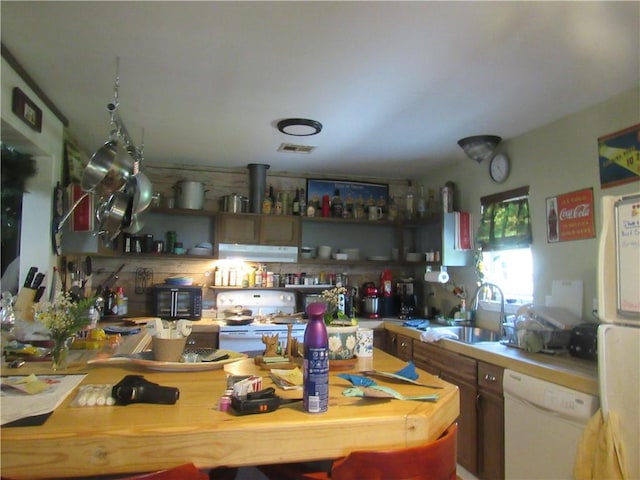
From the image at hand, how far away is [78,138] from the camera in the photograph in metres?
3.67

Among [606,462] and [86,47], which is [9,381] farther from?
[606,462]

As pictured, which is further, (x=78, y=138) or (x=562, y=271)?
(x=78, y=138)

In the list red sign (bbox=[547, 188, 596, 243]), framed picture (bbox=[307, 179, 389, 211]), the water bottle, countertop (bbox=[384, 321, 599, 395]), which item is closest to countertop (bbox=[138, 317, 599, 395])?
countertop (bbox=[384, 321, 599, 395])

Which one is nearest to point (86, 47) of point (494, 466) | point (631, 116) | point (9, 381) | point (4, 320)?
point (4, 320)

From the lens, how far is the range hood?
4.41 m

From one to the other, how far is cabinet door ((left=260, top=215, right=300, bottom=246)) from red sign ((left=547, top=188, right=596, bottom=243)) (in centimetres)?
239

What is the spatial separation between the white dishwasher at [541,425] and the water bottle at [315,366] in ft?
5.05

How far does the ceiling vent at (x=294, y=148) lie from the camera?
385cm

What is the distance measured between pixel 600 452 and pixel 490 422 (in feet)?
2.98

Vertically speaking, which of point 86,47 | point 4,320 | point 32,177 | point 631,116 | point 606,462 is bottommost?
point 606,462

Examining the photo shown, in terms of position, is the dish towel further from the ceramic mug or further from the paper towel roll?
the ceramic mug

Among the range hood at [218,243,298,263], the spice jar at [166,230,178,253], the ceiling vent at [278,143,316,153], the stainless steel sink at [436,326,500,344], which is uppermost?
the ceiling vent at [278,143,316,153]

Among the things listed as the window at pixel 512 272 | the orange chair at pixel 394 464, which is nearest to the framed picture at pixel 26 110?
the orange chair at pixel 394 464

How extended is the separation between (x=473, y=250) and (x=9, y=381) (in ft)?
11.5
